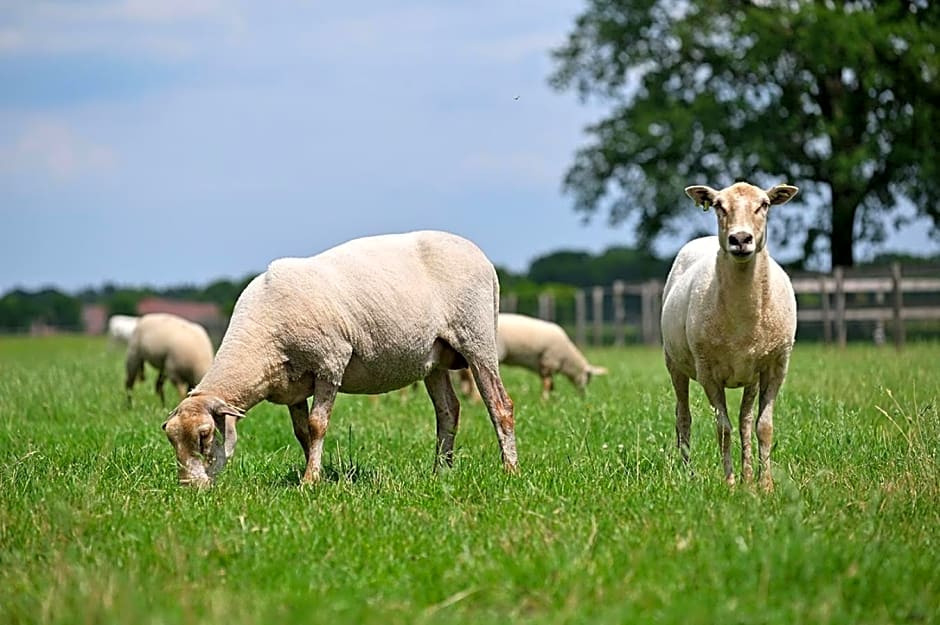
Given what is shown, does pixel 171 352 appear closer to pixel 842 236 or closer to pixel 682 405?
pixel 682 405

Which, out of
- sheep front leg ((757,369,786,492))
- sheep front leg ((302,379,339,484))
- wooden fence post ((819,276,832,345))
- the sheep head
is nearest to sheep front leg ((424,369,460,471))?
sheep front leg ((302,379,339,484))

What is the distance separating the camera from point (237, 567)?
525 centimetres

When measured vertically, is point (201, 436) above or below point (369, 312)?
below

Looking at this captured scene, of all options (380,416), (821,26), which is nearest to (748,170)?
(821,26)

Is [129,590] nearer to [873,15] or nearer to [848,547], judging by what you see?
[848,547]

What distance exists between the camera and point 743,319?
753 cm

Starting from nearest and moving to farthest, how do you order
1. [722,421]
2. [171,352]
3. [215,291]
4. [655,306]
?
[722,421], [171,352], [655,306], [215,291]

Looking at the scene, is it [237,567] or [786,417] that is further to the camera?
[786,417]

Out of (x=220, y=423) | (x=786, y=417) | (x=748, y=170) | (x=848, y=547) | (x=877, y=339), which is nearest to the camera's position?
(x=848, y=547)

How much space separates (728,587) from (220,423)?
3992 mm

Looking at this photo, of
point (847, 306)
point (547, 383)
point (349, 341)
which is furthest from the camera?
point (847, 306)

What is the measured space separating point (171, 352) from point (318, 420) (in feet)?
25.5

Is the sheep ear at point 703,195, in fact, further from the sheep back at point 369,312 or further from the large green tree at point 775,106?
the large green tree at point 775,106

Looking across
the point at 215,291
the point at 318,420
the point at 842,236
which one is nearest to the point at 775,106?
the point at 842,236
